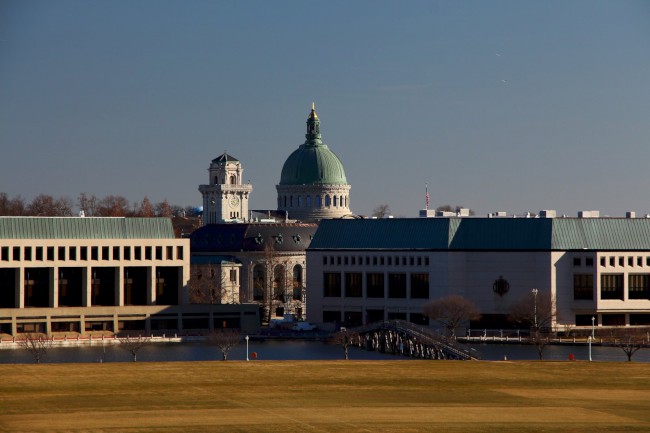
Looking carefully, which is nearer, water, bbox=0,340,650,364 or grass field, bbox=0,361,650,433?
grass field, bbox=0,361,650,433

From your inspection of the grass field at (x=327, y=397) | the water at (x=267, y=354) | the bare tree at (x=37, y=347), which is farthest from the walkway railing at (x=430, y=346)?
the bare tree at (x=37, y=347)

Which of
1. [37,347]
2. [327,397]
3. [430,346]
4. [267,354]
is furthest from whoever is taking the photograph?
[37,347]

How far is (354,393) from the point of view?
134 metres

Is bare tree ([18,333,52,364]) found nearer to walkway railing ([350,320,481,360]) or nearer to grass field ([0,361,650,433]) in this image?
grass field ([0,361,650,433])

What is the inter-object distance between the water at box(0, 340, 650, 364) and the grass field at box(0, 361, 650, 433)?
21918 millimetres

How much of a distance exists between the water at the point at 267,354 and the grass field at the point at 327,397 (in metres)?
21.9

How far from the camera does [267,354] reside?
190m

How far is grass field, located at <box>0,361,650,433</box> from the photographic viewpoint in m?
117

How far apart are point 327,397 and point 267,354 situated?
5840cm

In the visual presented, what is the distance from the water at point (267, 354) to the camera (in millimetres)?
180750

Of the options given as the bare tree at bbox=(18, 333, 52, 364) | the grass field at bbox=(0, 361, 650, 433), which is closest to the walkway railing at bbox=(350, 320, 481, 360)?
the grass field at bbox=(0, 361, 650, 433)

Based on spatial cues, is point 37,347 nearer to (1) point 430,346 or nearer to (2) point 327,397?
(1) point 430,346

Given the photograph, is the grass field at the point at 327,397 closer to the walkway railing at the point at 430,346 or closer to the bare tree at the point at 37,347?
the walkway railing at the point at 430,346

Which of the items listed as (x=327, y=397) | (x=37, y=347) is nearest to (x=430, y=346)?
(x=37, y=347)
